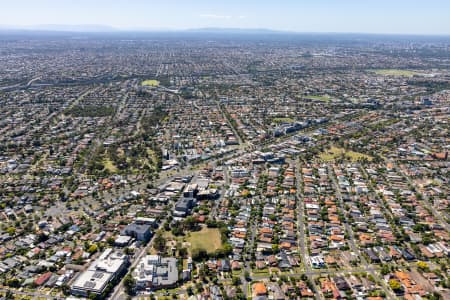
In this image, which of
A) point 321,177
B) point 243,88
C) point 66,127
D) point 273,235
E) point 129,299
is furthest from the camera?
point 243,88

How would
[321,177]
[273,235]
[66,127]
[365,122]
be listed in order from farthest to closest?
[365,122]
[66,127]
[321,177]
[273,235]

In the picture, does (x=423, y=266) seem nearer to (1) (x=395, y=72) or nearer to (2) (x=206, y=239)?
(2) (x=206, y=239)

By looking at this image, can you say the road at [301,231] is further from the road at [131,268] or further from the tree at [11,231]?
the tree at [11,231]

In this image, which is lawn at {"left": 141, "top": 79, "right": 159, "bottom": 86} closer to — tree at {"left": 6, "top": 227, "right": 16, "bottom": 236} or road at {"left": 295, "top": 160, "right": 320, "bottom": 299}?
road at {"left": 295, "top": 160, "right": 320, "bottom": 299}

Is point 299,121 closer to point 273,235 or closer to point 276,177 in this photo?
point 276,177

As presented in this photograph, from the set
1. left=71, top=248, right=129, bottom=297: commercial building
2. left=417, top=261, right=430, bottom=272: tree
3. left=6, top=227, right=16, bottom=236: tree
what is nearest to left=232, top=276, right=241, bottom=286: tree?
left=71, top=248, right=129, bottom=297: commercial building

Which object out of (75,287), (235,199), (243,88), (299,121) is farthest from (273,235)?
(243,88)

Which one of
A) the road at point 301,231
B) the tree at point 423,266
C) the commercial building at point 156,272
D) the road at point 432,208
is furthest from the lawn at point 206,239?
the road at point 432,208
